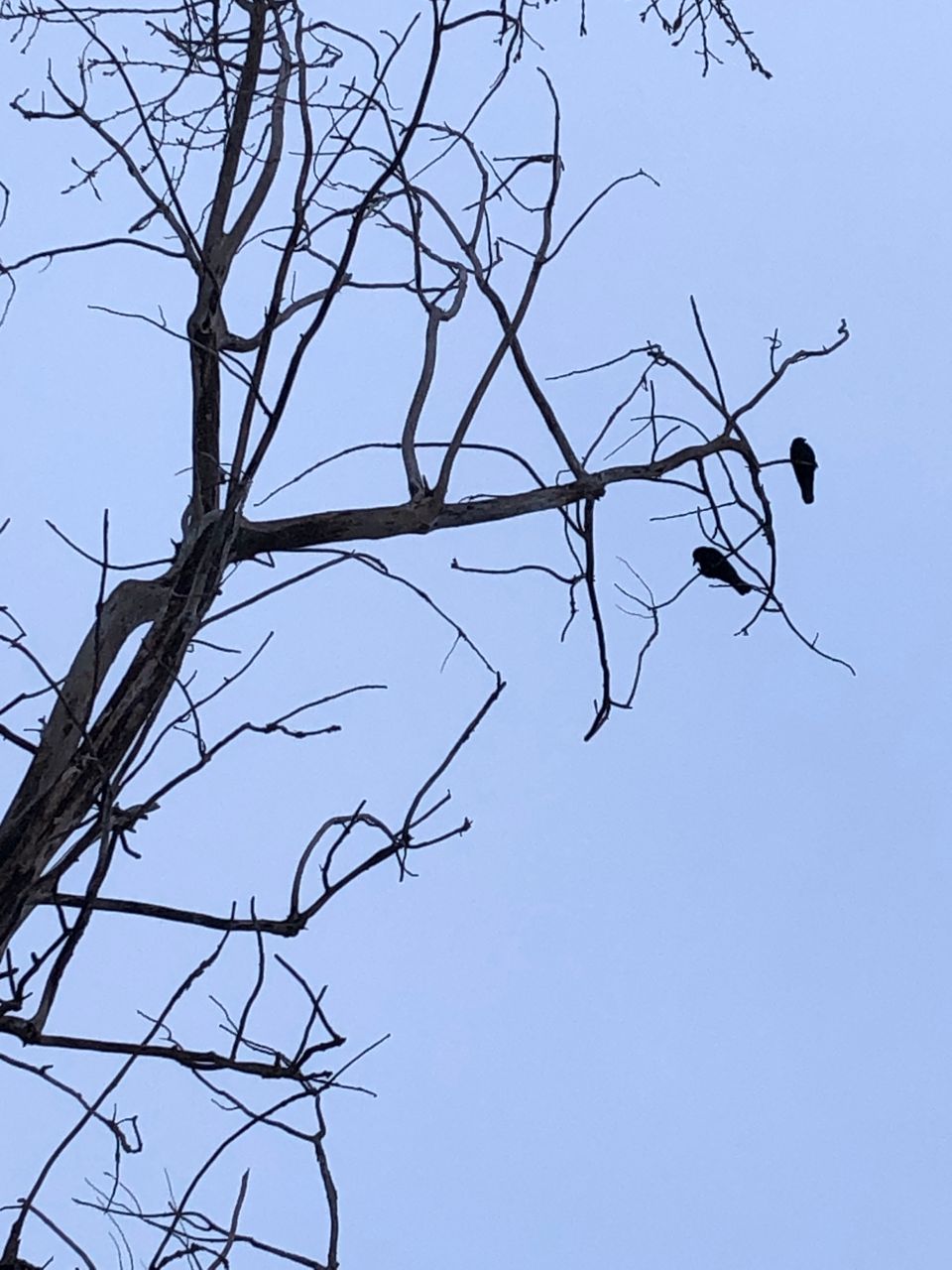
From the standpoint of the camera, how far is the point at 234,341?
2.16 metres

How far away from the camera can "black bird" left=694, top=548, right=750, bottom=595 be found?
2531 mm

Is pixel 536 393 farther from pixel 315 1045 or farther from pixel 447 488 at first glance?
pixel 315 1045

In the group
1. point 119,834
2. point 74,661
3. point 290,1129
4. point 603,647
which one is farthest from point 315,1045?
point 603,647

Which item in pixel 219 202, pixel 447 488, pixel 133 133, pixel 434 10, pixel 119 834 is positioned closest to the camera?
pixel 434 10

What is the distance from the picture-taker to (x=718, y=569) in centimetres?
278

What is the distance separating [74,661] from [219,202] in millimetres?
787

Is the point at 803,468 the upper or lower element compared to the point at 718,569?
upper

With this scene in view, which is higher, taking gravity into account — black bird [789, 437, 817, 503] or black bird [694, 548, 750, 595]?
black bird [789, 437, 817, 503]

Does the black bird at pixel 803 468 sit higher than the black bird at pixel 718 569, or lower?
higher

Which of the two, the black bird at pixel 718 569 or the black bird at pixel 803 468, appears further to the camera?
the black bird at pixel 803 468

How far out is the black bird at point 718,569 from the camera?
253cm

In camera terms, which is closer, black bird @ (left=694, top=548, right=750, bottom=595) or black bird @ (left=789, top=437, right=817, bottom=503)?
black bird @ (left=694, top=548, right=750, bottom=595)

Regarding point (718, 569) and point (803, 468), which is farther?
point (803, 468)

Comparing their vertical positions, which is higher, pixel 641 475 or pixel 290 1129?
pixel 641 475
